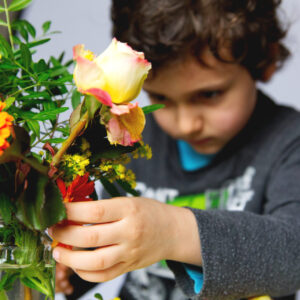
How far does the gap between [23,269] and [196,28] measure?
22.7 inches

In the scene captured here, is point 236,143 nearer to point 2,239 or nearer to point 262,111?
point 262,111

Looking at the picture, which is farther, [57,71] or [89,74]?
[57,71]

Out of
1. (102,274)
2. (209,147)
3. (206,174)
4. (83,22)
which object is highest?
(102,274)

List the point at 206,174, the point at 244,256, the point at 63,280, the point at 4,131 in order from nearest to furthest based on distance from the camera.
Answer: the point at 4,131, the point at 244,256, the point at 63,280, the point at 206,174

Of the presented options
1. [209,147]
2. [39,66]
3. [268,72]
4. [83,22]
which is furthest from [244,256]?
[83,22]

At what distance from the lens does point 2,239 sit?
31 centimetres

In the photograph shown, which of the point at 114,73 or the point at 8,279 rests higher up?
the point at 114,73

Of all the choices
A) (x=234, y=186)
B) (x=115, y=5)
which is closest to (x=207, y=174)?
(x=234, y=186)

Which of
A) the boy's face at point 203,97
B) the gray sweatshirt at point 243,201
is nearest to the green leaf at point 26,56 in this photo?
the gray sweatshirt at point 243,201

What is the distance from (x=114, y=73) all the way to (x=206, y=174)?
2.51 ft

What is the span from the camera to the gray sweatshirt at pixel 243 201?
46cm

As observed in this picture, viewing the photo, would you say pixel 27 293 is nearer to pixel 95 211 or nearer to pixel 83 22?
pixel 95 211

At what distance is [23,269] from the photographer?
30 cm

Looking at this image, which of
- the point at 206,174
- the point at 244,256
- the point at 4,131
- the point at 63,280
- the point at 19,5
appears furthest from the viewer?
the point at 206,174
